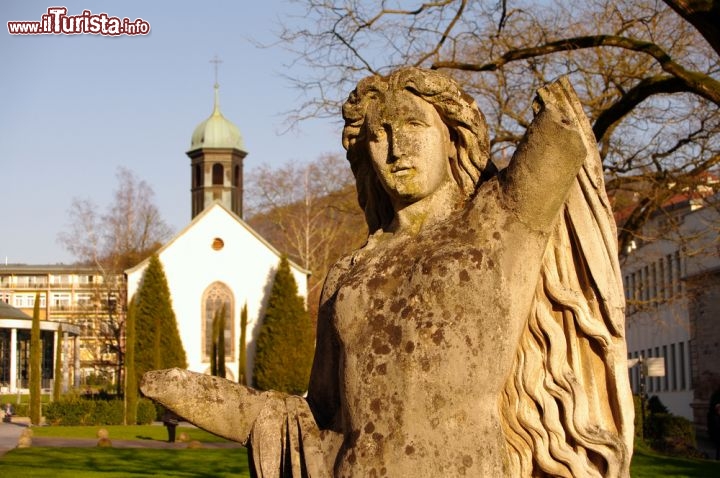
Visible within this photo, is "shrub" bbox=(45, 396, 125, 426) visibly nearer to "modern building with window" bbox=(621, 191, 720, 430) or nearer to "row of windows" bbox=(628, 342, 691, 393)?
"modern building with window" bbox=(621, 191, 720, 430)

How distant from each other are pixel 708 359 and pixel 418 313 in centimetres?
4025

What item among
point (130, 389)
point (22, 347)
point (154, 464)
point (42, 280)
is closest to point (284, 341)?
point (130, 389)

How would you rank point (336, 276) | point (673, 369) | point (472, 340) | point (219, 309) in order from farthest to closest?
point (219, 309)
point (673, 369)
point (336, 276)
point (472, 340)

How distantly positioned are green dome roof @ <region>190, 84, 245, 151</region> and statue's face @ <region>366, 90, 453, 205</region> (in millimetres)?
71902

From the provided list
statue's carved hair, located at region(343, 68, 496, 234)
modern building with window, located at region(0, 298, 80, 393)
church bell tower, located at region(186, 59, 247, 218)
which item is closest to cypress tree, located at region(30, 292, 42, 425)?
modern building with window, located at region(0, 298, 80, 393)

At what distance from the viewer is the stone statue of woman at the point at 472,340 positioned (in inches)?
124

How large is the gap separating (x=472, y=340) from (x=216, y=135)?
241 feet

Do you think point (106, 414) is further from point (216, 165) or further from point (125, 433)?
point (216, 165)

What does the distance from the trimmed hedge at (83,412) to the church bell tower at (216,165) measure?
32327 mm

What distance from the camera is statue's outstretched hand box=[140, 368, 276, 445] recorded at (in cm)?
340

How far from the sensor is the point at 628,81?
837 inches

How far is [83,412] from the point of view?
3975 centimetres

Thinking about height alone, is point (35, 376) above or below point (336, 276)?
below

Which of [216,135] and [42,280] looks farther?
[42,280]
